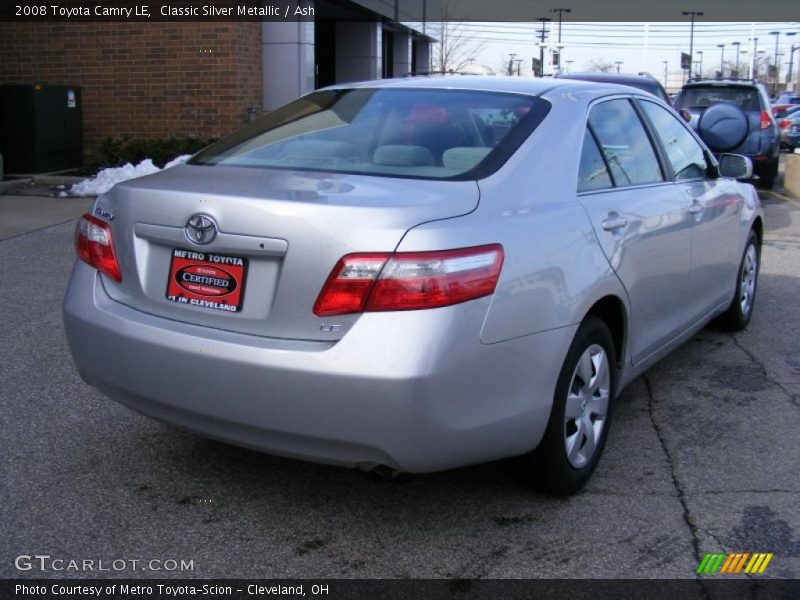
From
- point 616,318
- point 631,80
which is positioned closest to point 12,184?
point 631,80

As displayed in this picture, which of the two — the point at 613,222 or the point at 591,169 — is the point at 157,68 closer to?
the point at 591,169

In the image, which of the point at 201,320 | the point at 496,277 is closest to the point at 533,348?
the point at 496,277

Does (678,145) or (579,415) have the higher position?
(678,145)

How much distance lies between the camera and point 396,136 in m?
3.83

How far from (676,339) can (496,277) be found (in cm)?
209

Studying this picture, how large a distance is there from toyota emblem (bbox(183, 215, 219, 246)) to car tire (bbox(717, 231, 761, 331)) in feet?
12.9

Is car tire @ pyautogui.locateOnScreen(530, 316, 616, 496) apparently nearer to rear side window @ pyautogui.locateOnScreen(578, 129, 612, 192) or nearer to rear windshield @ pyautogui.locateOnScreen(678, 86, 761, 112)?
rear side window @ pyautogui.locateOnScreen(578, 129, 612, 192)

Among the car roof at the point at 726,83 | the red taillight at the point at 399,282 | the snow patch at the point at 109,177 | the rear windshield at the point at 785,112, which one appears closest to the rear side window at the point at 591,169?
the red taillight at the point at 399,282

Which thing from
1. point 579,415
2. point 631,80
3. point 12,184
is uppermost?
point 631,80

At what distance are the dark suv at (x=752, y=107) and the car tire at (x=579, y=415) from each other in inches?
464

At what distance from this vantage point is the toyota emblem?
3.14m

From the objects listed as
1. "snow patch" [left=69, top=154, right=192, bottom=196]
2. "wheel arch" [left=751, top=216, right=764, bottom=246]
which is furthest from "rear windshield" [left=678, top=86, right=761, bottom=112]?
"wheel arch" [left=751, top=216, right=764, bottom=246]

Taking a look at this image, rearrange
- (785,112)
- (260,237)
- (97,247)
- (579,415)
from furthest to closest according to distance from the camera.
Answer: (785,112) → (579,415) → (97,247) → (260,237)

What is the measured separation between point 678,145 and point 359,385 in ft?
9.90
